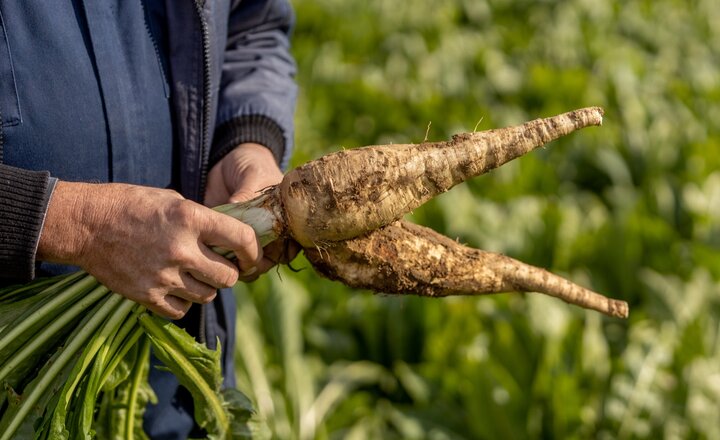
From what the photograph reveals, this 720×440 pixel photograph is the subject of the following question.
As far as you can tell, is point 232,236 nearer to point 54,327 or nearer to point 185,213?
point 185,213

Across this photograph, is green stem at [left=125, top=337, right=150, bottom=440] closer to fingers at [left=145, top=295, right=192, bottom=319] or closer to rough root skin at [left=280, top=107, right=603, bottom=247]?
fingers at [left=145, top=295, right=192, bottom=319]

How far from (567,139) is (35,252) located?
409 cm

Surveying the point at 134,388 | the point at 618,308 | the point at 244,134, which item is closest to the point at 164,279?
the point at 134,388

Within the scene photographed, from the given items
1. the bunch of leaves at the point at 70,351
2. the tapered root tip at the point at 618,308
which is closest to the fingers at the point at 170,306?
the bunch of leaves at the point at 70,351

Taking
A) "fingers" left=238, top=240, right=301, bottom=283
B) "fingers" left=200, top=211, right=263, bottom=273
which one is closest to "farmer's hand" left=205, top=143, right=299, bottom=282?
"fingers" left=238, top=240, right=301, bottom=283

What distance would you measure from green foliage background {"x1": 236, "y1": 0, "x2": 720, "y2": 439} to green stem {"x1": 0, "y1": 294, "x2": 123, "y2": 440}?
464 millimetres

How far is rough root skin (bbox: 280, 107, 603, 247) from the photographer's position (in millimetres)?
1738

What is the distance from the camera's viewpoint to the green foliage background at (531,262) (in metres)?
2.94

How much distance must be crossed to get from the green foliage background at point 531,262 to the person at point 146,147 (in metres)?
0.32

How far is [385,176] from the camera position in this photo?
5.89ft

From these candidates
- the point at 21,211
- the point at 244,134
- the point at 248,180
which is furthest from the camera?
the point at 244,134

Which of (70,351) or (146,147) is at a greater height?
(146,147)

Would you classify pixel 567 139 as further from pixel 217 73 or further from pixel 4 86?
pixel 4 86

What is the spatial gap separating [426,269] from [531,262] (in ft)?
6.96
